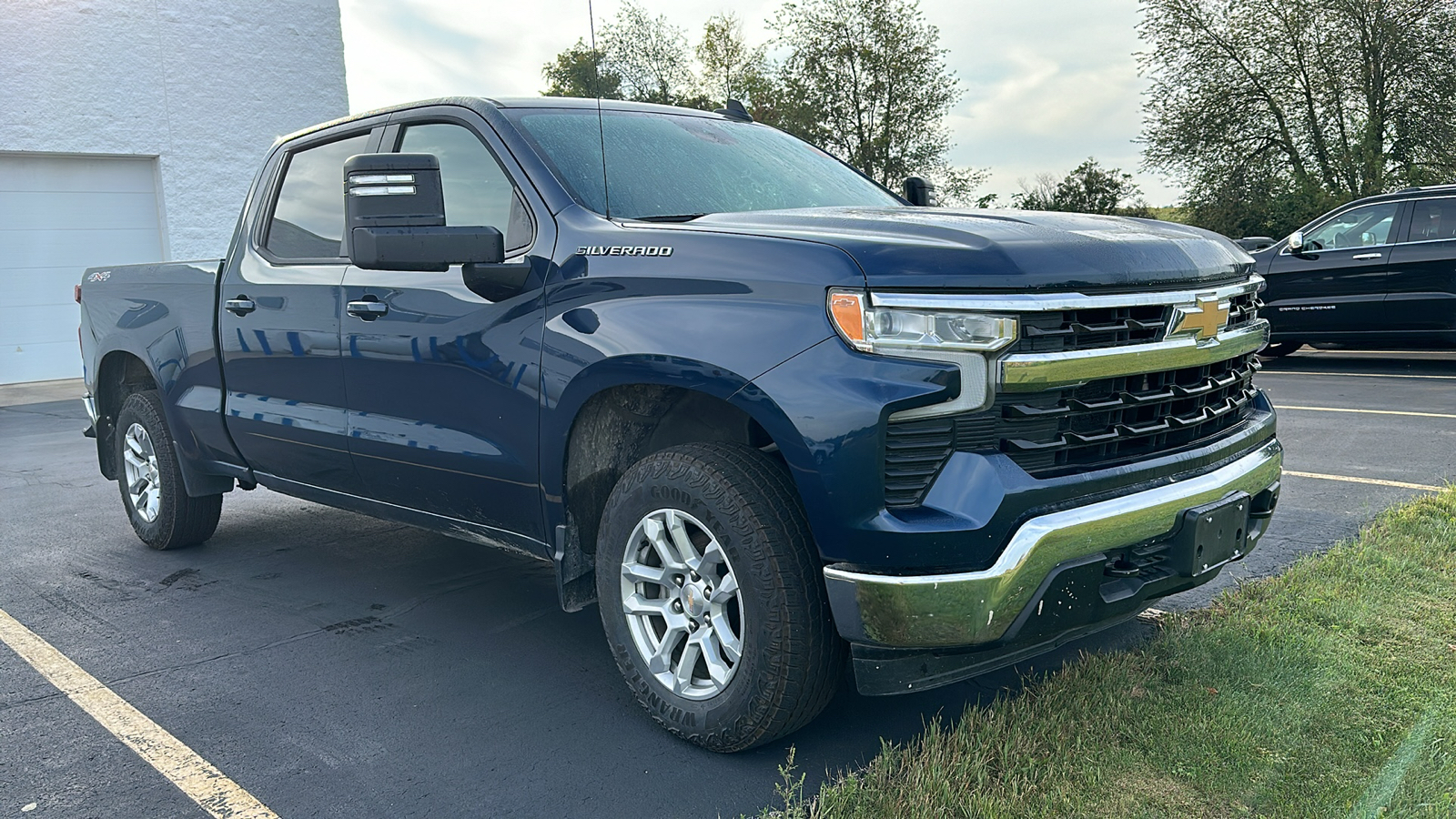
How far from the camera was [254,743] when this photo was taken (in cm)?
322

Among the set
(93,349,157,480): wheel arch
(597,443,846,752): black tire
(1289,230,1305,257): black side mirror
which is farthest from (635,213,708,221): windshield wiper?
(1289,230,1305,257): black side mirror

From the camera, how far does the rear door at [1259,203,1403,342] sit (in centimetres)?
1081

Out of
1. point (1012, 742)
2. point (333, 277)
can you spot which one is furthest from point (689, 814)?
point (333, 277)

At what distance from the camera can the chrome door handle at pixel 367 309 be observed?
3850mm

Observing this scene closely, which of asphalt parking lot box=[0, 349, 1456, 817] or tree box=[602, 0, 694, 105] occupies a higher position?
tree box=[602, 0, 694, 105]

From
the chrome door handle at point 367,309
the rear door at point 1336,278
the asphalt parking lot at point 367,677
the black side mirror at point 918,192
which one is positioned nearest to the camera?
the asphalt parking lot at point 367,677

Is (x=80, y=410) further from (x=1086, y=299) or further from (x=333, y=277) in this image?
(x=1086, y=299)

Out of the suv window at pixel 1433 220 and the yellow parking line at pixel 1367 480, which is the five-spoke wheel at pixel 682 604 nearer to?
the yellow parking line at pixel 1367 480

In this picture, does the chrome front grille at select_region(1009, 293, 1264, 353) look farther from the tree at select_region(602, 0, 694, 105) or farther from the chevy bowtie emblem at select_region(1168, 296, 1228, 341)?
the tree at select_region(602, 0, 694, 105)

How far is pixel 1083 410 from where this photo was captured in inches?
108

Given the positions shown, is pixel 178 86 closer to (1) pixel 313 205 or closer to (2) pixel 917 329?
(1) pixel 313 205

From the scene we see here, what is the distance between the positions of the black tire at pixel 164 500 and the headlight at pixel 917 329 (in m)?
3.86

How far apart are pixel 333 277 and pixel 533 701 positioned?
1.72m

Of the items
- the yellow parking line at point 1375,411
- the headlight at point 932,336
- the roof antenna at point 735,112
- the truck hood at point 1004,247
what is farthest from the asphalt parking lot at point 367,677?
the roof antenna at point 735,112
